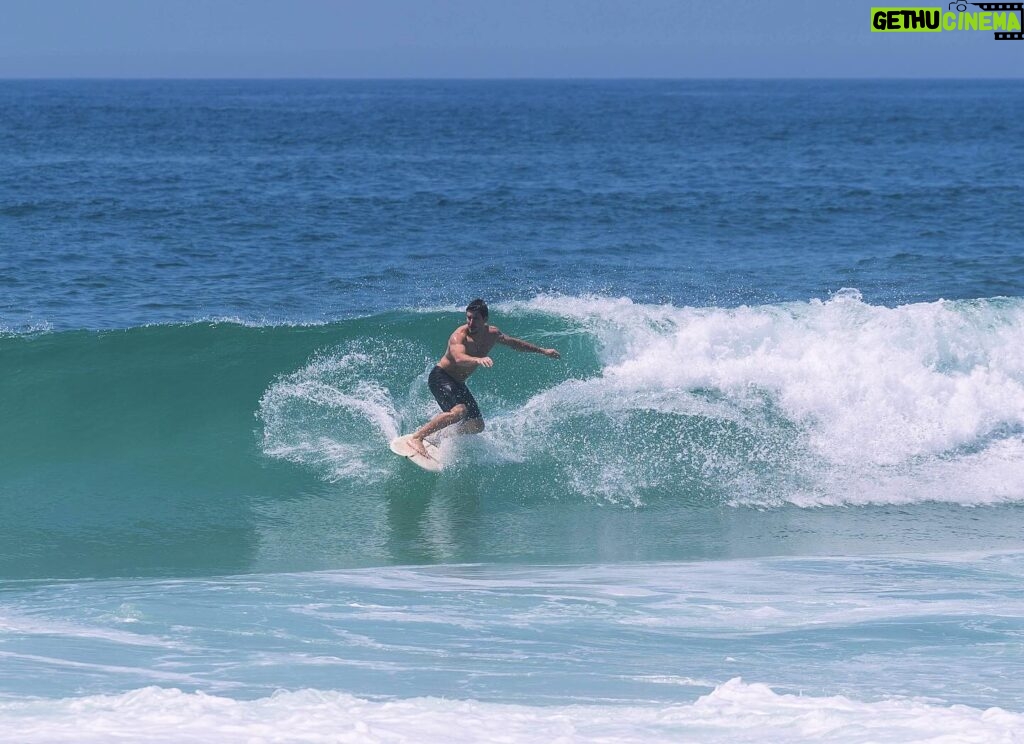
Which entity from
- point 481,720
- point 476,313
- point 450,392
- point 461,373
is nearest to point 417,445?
point 450,392

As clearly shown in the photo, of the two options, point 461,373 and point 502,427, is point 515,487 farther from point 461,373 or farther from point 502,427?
point 461,373

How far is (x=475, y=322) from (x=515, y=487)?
1.52m

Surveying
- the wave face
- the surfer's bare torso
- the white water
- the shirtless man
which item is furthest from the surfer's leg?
the white water

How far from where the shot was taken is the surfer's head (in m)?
9.62

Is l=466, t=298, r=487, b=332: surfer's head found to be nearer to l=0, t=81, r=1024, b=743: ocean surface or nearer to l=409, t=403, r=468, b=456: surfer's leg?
l=409, t=403, r=468, b=456: surfer's leg

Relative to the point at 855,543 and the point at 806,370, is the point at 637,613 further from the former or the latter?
the point at 806,370

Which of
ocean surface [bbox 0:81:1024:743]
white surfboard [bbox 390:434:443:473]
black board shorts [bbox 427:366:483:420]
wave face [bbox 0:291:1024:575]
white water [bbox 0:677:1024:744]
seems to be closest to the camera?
white water [bbox 0:677:1024:744]

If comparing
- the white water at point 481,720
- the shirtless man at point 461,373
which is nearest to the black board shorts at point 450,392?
the shirtless man at point 461,373

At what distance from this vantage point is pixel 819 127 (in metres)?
61.2

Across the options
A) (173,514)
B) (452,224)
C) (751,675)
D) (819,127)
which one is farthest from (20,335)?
(819,127)

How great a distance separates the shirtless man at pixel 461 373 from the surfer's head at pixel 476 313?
11mm

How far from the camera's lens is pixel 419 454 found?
1013cm

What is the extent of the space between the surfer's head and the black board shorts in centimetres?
52

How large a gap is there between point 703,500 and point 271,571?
3694mm
